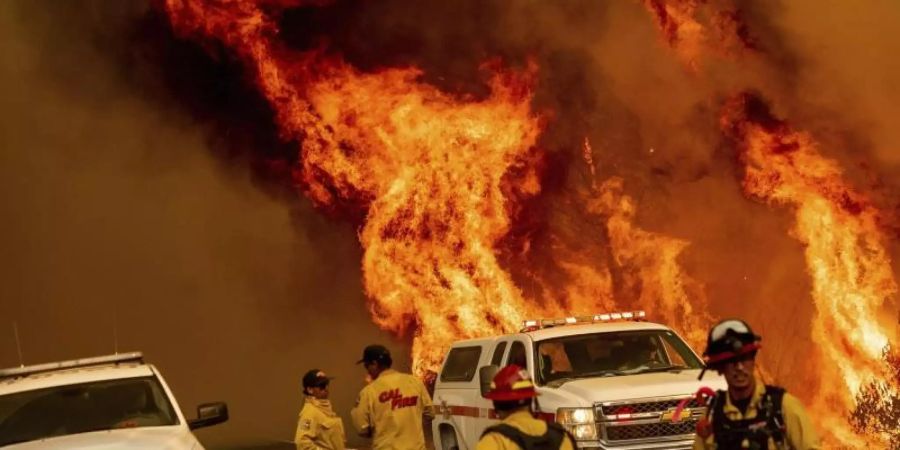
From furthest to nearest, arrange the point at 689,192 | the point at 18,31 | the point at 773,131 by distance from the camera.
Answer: the point at 18,31, the point at 689,192, the point at 773,131

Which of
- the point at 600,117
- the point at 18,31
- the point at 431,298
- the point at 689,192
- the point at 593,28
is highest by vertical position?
the point at 18,31

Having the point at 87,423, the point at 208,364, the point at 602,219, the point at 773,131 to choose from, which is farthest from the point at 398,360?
the point at 87,423

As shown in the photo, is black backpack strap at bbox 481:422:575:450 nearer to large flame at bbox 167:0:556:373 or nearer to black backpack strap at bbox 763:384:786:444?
black backpack strap at bbox 763:384:786:444

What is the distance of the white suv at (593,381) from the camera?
421 inches

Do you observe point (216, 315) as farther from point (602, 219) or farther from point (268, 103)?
point (602, 219)

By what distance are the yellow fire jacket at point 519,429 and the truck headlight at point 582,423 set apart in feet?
17.5

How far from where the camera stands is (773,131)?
23312mm

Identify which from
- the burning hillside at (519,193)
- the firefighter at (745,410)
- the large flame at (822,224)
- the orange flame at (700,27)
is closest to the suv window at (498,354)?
the large flame at (822,224)

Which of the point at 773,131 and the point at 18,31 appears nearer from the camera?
the point at 773,131

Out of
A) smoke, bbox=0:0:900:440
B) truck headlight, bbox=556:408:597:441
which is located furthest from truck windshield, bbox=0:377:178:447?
smoke, bbox=0:0:900:440

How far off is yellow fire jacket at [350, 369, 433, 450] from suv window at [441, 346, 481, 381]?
3728 millimetres

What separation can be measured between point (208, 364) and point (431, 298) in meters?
10.3

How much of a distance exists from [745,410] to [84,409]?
5.76 metres

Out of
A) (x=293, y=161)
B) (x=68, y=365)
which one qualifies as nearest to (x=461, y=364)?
(x=68, y=365)
